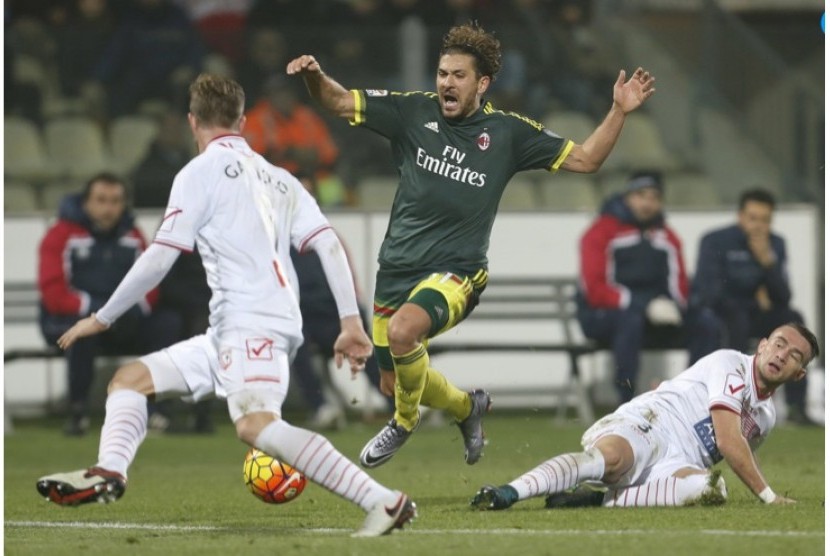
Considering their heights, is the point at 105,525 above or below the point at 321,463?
below

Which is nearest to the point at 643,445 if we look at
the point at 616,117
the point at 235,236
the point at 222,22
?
the point at 616,117

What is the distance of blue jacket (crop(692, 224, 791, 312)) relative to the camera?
15023mm

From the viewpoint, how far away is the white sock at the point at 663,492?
8.73 meters

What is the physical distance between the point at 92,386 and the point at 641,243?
4964mm

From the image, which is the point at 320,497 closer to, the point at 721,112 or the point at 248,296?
the point at 248,296

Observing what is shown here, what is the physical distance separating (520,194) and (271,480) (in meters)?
9.04

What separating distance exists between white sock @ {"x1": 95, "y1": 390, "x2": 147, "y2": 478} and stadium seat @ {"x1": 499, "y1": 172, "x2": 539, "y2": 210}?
9572mm

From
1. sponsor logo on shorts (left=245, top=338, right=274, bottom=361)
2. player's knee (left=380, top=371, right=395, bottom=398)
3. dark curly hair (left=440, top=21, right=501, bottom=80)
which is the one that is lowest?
player's knee (left=380, top=371, right=395, bottom=398)

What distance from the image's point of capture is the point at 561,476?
8.60 meters

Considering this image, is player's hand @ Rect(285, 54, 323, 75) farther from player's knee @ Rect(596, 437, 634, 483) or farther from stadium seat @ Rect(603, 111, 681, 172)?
stadium seat @ Rect(603, 111, 681, 172)

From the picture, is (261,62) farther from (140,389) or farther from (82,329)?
(82,329)

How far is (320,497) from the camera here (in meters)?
10.1

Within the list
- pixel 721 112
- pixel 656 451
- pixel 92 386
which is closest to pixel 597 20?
pixel 721 112

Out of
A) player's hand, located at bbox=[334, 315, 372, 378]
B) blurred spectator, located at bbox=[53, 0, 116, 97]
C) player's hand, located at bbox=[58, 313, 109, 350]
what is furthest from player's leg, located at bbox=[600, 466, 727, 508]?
blurred spectator, located at bbox=[53, 0, 116, 97]
